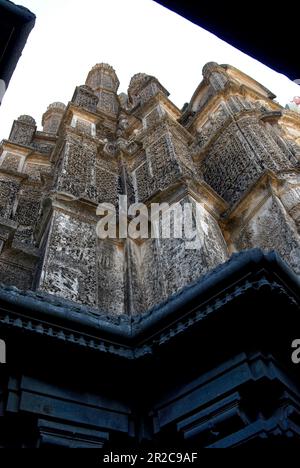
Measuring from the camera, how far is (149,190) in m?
10.7

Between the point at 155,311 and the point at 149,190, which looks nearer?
the point at 155,311

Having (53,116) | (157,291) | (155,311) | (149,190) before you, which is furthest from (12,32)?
(53,116)

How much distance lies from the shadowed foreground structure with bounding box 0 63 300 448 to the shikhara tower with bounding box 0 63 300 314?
41 millimetres

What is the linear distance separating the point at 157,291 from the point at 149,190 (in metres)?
3.64

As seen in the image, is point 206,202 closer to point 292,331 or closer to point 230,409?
point 292,331

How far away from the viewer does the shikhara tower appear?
7684mm

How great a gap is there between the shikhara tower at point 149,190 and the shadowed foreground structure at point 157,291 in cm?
4

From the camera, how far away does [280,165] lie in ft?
33.1

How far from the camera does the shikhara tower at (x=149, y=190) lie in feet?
25.2

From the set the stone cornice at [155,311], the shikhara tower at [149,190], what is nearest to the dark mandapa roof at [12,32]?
the stone cornice at [155,311]

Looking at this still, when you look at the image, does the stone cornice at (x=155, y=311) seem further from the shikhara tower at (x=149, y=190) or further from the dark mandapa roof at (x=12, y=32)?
the shikhara tower at (x=149, y=190)

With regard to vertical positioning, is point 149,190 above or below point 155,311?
above

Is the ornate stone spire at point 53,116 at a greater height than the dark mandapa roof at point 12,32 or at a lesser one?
greater

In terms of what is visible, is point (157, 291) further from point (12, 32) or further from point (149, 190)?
point (12, 32)
